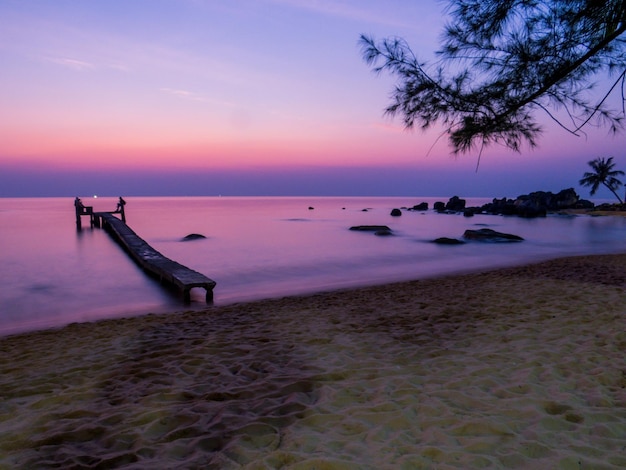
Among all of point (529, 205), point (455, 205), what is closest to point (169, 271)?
point (529, 205)

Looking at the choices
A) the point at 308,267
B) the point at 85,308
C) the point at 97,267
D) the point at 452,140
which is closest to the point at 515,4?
the point at 452,140

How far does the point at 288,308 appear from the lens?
8.82 metres

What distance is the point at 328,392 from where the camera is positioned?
422 centimetres

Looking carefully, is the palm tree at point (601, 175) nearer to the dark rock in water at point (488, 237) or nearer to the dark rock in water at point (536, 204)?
the dark rock in water at point (536, 204)

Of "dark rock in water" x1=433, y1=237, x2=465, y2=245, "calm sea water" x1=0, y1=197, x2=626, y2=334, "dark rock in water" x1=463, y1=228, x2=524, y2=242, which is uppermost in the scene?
"dark rock in water" x1=463, y1=228, x2=524, y2=242

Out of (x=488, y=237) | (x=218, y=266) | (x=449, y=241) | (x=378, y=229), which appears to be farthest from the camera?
(x=378, y=229)

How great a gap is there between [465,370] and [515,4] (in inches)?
189

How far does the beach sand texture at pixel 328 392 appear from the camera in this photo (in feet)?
10.2

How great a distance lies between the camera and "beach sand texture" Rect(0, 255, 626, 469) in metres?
Answer: 3.11

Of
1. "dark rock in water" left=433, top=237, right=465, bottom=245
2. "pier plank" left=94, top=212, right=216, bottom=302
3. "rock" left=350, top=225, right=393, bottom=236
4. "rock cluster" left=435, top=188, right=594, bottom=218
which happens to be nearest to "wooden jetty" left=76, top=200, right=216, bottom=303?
"pier plank" left=94, top=212, right=216, bottom=302

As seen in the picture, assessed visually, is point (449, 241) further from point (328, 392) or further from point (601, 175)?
point (601, 175)

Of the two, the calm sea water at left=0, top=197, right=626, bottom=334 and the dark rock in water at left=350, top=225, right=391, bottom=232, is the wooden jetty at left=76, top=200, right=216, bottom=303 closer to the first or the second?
the calm sea water at left=0, top=197, right=626, bottom=334

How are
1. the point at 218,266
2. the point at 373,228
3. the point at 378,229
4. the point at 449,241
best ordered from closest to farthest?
the point at 218,266 → the point at 449,241 → the point at 378,229 → the point at 373,228

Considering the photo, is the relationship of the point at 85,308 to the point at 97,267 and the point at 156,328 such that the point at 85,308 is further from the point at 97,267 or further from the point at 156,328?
the point at 97,267
